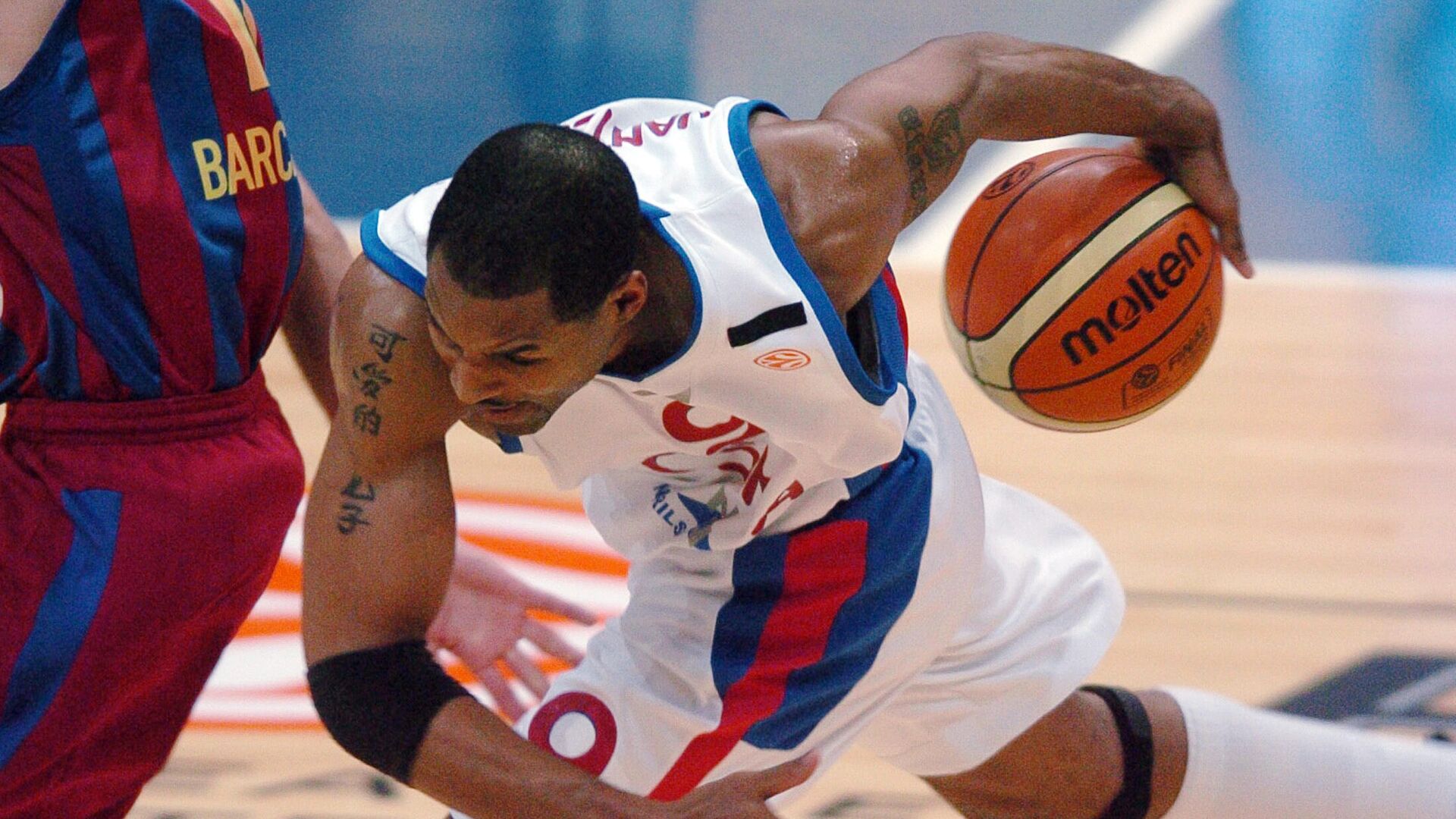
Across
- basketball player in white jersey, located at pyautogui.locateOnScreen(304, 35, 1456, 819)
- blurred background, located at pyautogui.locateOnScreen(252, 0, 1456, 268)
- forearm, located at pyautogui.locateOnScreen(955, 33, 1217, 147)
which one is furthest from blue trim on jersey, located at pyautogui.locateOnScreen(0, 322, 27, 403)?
blurred background, located at pyautogui.locateOnScreen(252, 0, 1456, 268)

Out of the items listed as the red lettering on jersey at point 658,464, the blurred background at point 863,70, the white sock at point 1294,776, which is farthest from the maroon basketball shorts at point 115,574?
the blurred background at point 863,70

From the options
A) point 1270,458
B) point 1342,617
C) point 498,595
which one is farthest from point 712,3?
point 498,595

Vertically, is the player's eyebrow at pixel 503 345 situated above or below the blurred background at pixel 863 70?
above

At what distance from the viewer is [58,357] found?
2332 millimetres

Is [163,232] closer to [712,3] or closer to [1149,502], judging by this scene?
[1149,502]

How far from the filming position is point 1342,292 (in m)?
5.84

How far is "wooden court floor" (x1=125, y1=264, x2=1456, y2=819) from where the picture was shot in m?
3.47

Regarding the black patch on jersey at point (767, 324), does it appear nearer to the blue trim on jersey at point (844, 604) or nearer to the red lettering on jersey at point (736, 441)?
the red lettering on jersey at point (736, 441)

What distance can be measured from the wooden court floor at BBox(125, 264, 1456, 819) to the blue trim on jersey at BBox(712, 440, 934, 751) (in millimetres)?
767

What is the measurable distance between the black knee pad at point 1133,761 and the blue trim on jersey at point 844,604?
1.76ft

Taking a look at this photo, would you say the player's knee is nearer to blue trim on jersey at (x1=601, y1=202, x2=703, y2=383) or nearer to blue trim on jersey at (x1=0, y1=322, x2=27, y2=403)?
blue trim on jersey at (x1=601, y1=202, x2=703, y2=383)

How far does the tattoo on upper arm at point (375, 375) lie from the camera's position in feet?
6.86

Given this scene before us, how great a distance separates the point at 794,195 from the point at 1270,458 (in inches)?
119

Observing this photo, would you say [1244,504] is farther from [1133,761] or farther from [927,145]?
[927,145]
